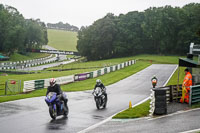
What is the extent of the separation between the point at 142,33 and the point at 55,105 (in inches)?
3519

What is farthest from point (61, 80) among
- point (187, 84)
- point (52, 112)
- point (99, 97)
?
point (52, 112)

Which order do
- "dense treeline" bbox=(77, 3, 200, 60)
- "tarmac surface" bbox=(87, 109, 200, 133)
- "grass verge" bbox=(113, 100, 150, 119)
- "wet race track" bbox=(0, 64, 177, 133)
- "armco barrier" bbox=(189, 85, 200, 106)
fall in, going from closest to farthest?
"tarmac surface" bbox=(87, 109, 200, 133)
"wet race track" bbox=(0, 64, 177, 133)
"grass verge" bbox=(113, 100, 150, 119)
"armco barrier" bbox=(189, 85, 200, 106)
"dense treeline" bbox=(77, 3, 200, 60)

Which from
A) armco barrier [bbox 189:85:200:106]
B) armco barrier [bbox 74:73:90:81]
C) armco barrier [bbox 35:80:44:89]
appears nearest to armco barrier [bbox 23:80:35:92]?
armco barrier [bbox 35:80:44:89]

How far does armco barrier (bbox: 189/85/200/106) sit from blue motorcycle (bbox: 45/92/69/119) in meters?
7.14

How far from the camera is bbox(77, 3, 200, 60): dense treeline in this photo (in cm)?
9156

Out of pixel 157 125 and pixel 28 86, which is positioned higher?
pixel 157 125

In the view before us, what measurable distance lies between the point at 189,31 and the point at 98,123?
80128 mm

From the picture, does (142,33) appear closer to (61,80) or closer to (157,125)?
(61,80)

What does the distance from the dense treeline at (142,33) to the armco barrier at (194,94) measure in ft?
239

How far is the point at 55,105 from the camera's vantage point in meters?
13.7

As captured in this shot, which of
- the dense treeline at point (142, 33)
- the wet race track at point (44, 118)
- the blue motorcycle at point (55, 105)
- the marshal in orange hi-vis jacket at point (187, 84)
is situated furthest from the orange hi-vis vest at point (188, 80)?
the dense treeline at point (142, 33)

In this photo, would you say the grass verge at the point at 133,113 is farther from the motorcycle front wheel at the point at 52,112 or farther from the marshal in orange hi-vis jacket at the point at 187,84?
the motorcycle front wheel at the point at 52,112

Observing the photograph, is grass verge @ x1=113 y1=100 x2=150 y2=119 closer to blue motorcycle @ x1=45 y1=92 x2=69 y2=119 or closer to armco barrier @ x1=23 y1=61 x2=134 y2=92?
blue motorcycle @ x1=45 y1=92 x2=69 y2=119

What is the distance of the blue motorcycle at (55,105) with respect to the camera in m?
13.3
